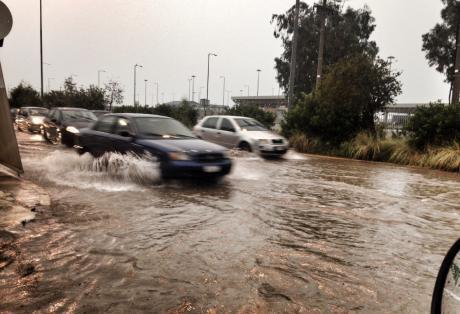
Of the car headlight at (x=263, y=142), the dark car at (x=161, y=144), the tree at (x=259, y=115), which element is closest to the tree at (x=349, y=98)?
the car headlight at (x=263, y=142)

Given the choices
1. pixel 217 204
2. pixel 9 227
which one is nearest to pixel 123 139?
pixel 217 204

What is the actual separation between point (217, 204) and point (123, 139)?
346 centimetres

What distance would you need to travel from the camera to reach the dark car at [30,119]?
75.4ft

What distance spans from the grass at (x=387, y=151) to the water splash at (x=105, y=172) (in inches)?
389

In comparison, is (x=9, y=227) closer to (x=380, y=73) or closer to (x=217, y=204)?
(x=217, y=204)

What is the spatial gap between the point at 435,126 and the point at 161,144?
35.0 ft

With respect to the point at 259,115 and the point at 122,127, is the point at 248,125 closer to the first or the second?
the point at 122,127

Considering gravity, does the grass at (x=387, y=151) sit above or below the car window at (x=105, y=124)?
below

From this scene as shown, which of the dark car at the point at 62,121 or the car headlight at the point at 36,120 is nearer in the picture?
the dark car at the point at 62,121

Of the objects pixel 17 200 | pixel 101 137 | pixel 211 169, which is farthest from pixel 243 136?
pixel 17 200

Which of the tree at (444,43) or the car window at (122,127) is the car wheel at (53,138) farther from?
the tree at (444,43)

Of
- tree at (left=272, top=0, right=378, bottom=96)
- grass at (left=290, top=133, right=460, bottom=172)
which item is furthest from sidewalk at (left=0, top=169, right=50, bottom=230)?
tree at (left=272, top=0, right=378, bottom=96)

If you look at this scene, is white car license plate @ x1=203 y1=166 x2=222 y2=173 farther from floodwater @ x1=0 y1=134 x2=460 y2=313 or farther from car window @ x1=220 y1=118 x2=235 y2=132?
car window @ x1=220 y1=118 x2=235 y2=132

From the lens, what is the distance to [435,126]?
15094 millimetres
